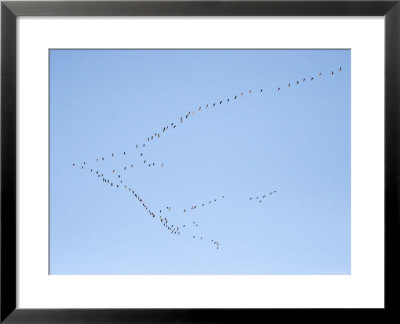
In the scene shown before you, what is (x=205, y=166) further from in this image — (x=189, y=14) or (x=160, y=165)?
(x=189, y=14)

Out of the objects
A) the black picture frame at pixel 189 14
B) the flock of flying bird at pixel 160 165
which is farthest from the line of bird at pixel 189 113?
the black picture frame at pixel 189 14

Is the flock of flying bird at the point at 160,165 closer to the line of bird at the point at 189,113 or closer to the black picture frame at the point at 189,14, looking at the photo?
the line of bird at the point at 189,113

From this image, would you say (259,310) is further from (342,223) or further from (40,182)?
(40,182)

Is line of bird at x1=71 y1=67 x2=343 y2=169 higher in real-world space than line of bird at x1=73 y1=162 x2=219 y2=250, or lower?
higher

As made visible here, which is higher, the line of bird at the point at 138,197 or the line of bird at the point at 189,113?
the line of bird at the point at 189,113

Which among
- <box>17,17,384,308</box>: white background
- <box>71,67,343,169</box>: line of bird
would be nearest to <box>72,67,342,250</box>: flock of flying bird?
<box>71,67,343,169</box>: line of bird

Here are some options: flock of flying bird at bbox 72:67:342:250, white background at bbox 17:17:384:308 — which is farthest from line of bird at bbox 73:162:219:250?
white background at bbox 17:17:384:308

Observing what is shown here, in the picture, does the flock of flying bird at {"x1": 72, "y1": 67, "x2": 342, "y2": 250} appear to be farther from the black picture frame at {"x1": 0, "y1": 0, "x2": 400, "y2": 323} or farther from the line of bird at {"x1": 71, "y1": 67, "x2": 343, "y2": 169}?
the black picture frame at {"x1": 0, "y1": 0, "x2": 400, "y2": 323}
